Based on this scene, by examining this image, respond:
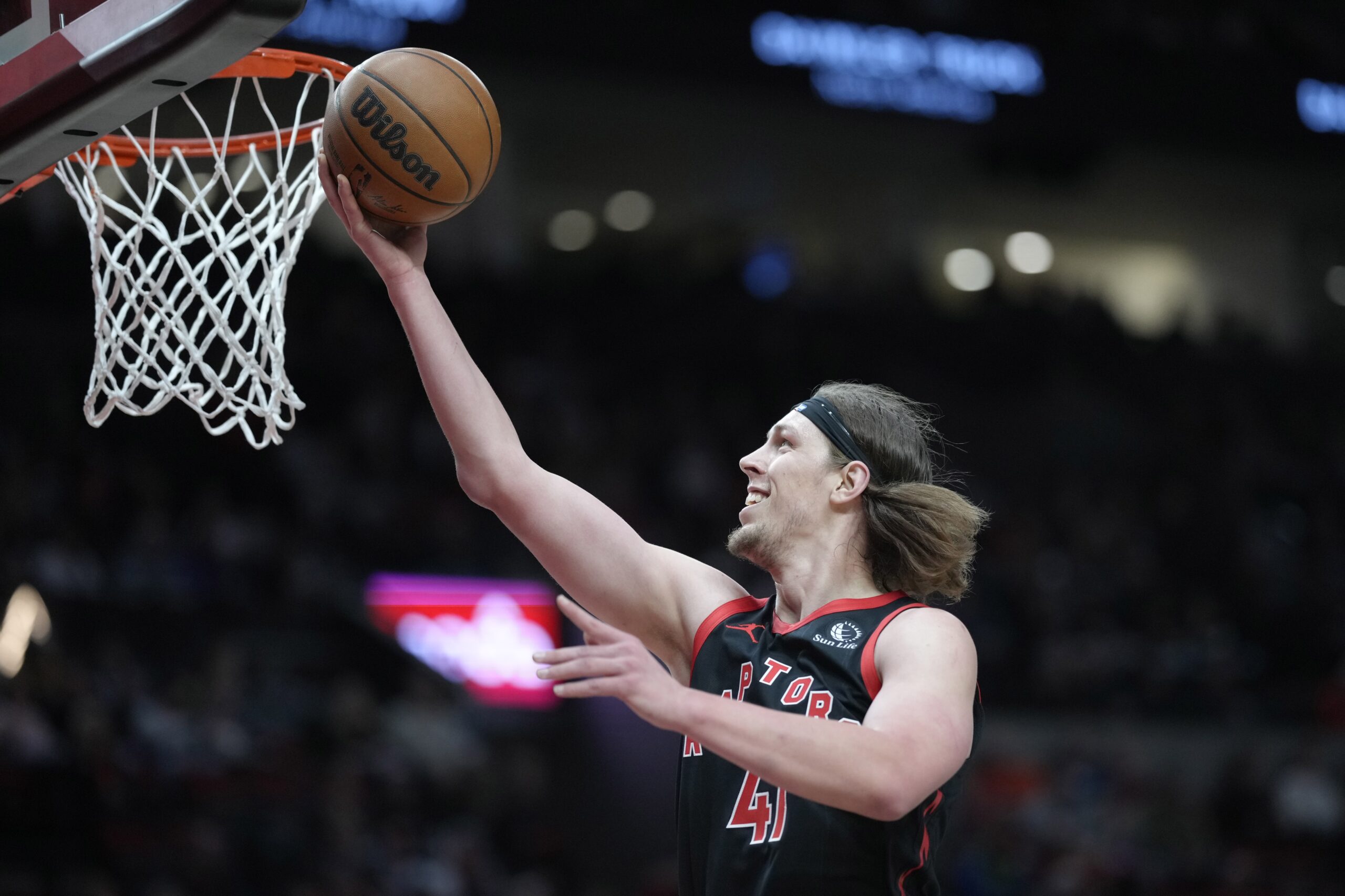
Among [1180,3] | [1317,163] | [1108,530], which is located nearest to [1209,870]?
[1108,530]

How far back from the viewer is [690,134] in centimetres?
1731

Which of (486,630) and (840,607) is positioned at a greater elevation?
(840,607)

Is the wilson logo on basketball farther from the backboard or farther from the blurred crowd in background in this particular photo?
the blurred crowd in background

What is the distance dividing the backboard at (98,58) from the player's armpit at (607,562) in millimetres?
959

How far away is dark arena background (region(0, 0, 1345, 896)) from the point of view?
8141 mm

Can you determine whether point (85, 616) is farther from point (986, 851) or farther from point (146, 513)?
point (986, 851)

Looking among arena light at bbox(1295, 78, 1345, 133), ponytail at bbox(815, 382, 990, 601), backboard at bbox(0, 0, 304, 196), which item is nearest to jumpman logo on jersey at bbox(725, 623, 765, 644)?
ponytail at bbox(815, 382, 990, 601)

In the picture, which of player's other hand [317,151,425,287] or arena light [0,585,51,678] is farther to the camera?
arena light [0,585,51,678]

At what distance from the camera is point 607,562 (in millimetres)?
2961

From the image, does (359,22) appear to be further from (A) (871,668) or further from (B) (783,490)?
(A) (871,668)

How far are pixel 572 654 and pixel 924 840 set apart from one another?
2.89 feet

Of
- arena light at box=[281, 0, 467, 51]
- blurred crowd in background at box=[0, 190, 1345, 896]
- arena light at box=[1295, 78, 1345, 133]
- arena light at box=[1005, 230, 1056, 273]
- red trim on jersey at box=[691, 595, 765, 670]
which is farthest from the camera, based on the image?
arena light at box=[1005, 230, 1056, 273]

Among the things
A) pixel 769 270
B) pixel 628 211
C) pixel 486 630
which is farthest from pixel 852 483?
pixel 628 211

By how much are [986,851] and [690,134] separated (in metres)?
10.0
